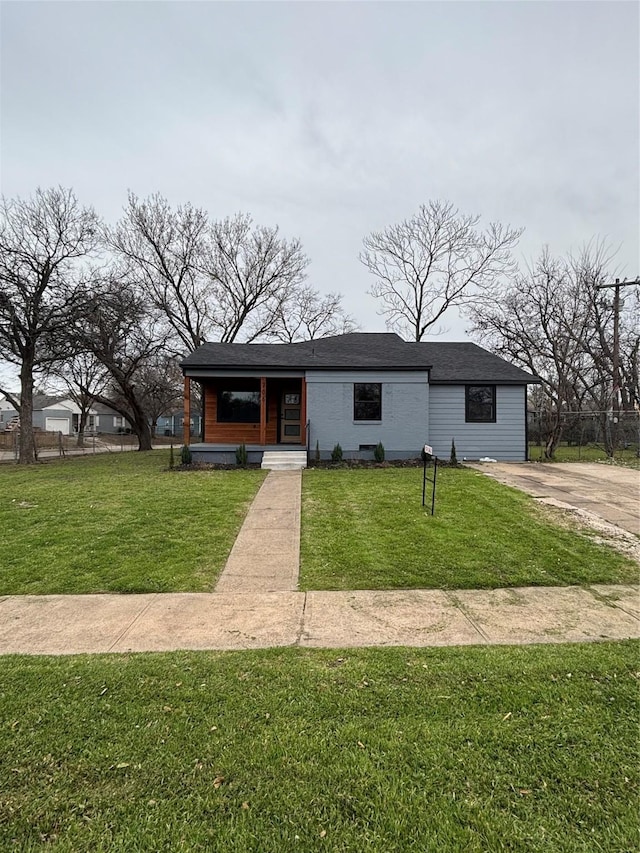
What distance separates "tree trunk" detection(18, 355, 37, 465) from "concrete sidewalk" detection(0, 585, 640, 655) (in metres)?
15.3

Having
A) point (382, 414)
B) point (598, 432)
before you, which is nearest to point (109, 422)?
→ point (382, 414)

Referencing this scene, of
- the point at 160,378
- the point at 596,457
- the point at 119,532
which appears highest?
the point at 160,378

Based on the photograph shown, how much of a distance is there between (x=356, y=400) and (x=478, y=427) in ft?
14.7

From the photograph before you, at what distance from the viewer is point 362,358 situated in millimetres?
14375

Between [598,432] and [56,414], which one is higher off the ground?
[56,414]

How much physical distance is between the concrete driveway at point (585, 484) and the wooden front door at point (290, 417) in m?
6.43

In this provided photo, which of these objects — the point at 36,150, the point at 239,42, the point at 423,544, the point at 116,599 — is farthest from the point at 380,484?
the point at 36,150

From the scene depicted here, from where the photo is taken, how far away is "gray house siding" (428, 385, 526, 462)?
14.5 m

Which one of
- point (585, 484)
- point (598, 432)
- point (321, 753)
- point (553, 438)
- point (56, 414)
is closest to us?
point (321, 753)

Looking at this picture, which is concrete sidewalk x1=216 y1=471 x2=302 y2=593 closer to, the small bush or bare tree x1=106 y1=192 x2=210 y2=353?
the small bush

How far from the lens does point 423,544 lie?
570cm

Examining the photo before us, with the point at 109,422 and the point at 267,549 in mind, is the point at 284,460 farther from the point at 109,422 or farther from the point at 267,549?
the point at 109,422

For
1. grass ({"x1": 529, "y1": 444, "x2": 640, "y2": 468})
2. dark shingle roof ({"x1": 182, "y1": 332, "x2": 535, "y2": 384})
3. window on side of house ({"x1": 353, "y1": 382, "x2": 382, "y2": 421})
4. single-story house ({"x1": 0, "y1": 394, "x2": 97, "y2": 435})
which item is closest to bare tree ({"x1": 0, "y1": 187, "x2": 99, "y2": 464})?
dark shingle roof ({"x1": 182, "y1": 332, "x2": 535, "y2": 384})

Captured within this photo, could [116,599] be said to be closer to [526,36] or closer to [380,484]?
[380,484]
